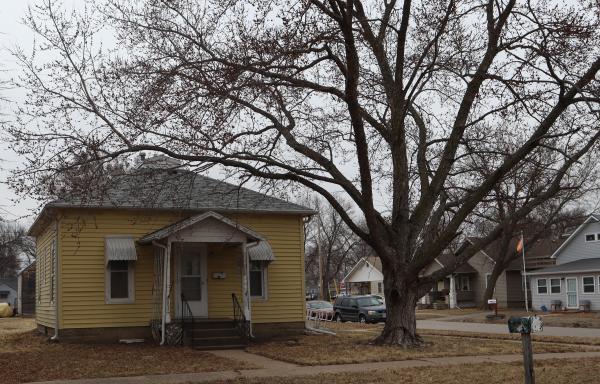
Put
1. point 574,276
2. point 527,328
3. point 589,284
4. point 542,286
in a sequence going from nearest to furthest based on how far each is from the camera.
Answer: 1. point 527,328
2. point 589,284
3. point 574,276
4. point 542,286

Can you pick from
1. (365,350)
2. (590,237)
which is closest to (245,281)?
(365,350)

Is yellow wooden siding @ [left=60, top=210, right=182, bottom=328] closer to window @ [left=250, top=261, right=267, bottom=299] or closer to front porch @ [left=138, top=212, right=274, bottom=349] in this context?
front porch @ [left=138, top=212, right=274, bottom=349]

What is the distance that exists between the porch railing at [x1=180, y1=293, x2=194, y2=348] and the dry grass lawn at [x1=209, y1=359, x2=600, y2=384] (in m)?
7.52

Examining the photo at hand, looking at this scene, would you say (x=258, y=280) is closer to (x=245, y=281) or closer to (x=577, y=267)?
(x=245, y=281)

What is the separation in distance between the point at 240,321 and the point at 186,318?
184cm

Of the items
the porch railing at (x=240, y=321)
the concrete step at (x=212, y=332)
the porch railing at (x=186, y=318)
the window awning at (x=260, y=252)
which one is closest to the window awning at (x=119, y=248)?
the porch railing at (x=186, y=318)

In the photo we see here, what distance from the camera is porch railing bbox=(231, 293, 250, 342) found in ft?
64.3

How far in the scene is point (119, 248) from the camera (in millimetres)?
20391

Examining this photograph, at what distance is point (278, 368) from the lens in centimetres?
1397

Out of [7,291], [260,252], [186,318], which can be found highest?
[260,252]

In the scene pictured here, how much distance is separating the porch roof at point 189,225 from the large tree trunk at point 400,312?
13.9 ft

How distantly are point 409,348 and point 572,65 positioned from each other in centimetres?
767

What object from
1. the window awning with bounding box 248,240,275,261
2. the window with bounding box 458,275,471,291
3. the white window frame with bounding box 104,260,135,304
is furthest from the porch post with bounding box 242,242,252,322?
the window with bounding box 458,275,471,291

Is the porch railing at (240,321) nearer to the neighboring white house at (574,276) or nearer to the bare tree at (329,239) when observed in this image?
the neighboring white house at (574,276)
